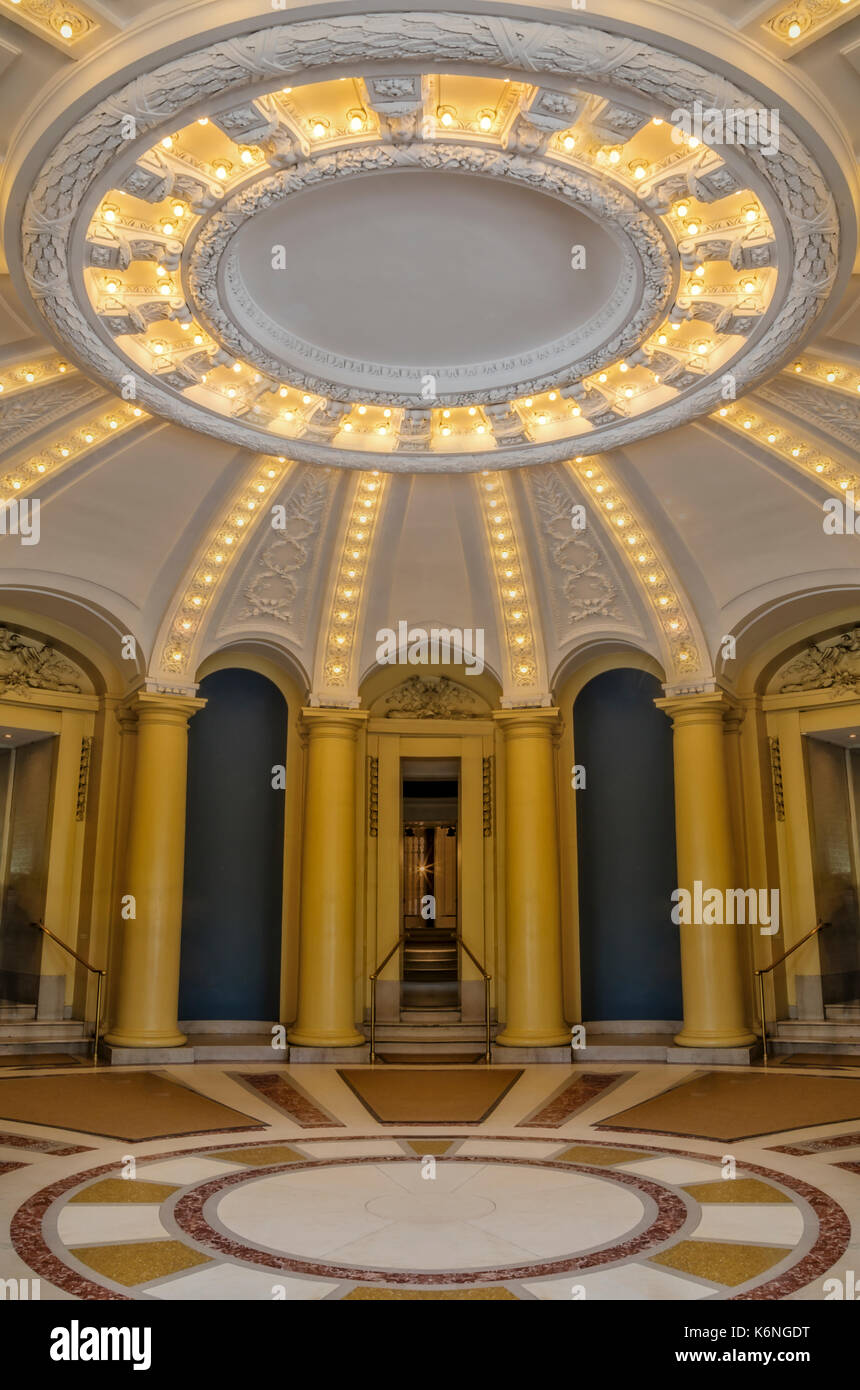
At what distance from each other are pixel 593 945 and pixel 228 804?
5183 mm

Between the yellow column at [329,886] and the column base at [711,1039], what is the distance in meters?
3.80

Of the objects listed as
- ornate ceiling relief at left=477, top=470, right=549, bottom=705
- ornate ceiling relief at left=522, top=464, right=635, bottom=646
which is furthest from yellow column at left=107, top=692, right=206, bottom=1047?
ornate ceiling relief at left=522, top=464, right=635, bottom=646

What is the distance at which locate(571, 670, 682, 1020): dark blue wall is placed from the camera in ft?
45.5

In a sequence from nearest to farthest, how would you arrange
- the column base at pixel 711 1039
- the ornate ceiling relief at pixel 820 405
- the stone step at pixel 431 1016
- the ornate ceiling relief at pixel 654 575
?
the ornate ceiling relief at pixel 820 405, the ornate ceiling relief at pixel 654 575, the column base at pixel 711 1039, the stone step at pixel 431 1016

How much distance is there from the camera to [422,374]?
10.2 m

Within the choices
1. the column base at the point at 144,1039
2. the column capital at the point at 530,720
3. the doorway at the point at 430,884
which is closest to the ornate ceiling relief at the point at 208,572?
the doorway at the point at 430,884

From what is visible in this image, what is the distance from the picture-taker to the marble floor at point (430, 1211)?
468 centimetres

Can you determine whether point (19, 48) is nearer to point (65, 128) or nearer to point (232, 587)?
point (65, 128)

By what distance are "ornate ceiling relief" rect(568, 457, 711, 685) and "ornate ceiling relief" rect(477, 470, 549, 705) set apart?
111 centimetres

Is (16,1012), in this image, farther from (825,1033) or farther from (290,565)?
(825,1033)

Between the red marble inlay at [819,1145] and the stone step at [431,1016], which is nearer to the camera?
the red marble inlay at [819,1145]

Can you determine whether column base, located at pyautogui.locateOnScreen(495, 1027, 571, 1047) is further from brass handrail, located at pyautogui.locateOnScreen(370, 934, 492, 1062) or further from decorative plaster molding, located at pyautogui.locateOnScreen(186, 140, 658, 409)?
decorative plaster molding, located at pyautogui.locateOnScreen(186, 140, 658, 409)

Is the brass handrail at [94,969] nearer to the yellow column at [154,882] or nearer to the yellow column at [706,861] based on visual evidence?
the yellow column at [154,882]

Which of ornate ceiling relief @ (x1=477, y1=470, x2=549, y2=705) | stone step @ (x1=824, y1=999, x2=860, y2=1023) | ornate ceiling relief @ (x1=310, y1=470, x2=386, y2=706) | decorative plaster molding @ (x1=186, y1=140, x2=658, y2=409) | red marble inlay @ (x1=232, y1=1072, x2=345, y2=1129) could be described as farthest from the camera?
stone step @ (x1=824, y1=999, x2=860, y2=1023)
